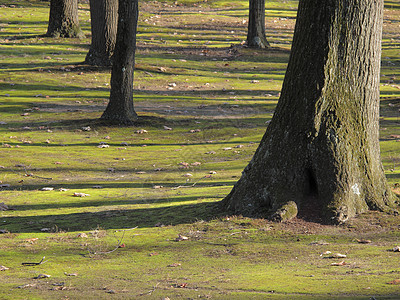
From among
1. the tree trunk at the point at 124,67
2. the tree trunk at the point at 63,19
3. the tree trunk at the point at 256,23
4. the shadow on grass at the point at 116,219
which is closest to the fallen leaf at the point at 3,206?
the shadow on grass at the point at 116,219

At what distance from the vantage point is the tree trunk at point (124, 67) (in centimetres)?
1513

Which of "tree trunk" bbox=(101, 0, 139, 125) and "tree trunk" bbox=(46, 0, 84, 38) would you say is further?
"tree trunk" bbox=(46, 0, 84, 38)

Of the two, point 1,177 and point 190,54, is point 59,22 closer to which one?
point 190,54

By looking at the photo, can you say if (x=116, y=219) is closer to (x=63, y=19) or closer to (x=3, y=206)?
(x=3, y=206)

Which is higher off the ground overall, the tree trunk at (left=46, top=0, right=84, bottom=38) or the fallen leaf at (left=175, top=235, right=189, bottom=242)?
the tree trunk at (left=46, top=0, right=84, bottom=38)

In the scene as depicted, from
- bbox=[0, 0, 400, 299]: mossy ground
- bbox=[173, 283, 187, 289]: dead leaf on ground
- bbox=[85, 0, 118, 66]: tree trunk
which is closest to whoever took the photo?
bbox=[173, 283, 187, 289]: dead leaf on ground

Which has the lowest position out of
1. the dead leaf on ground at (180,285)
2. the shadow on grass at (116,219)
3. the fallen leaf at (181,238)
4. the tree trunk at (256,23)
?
the shadow on grass at (116,219)

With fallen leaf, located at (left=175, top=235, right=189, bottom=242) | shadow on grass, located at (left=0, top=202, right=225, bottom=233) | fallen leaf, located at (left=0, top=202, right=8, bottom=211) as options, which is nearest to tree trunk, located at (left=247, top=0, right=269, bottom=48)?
shadow on grass, located at (left=0, top=202, right=225, bottom=233)

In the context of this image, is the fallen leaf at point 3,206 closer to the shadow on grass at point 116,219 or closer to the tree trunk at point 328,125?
the shadow on grass at point 116,219

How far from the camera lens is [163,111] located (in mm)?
17484

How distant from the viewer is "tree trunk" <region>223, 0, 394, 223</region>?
7.11m

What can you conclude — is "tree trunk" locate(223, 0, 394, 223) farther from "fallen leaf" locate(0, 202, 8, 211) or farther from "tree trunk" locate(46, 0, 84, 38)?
"tree trunk" locate(46, 0, 84, 38)

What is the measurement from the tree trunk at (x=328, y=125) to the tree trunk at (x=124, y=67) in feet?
27.7

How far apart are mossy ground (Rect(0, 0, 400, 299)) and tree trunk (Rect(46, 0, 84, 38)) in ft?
2.05
